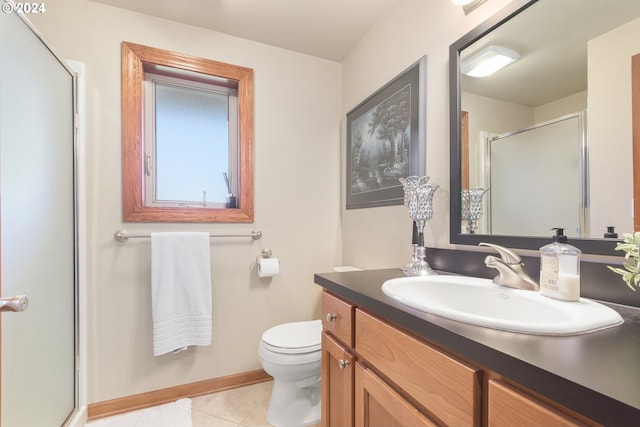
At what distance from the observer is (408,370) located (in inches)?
26.2

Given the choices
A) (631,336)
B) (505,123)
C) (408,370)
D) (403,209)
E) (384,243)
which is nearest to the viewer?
(631,336)

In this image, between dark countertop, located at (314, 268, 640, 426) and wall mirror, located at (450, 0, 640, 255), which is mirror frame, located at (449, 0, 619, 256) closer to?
wall mirror, located at (450, 0, 640, 255)

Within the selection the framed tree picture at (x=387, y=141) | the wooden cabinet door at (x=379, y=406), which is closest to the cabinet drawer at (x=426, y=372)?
the wooden cabinet door at (x=379, y=406)

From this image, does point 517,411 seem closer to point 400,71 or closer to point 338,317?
point 338,317

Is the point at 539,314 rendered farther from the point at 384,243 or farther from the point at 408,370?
the point at 384,243

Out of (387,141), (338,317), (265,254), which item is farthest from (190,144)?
(338,317)

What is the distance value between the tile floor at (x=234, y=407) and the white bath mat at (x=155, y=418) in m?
0.05

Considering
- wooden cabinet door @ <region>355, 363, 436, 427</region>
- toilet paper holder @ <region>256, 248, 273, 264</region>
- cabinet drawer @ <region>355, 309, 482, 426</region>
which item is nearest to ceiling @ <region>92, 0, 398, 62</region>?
toilet paper holder @ <region>256, 248, 273, 264</region>

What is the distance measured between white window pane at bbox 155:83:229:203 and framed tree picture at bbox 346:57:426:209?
0.88 meters

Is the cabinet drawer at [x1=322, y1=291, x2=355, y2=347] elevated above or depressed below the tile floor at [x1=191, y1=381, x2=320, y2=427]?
above

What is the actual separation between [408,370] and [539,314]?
0.37 m

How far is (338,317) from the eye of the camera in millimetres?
997

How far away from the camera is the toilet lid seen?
4.54ft

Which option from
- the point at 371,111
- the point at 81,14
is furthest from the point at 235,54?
the point at 371,111
